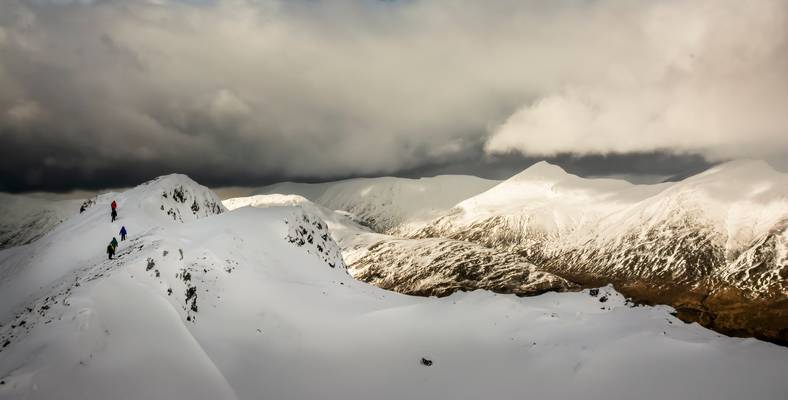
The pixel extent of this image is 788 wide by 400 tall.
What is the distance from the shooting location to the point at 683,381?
26734mm

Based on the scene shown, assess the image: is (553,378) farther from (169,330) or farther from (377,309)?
(169,330)

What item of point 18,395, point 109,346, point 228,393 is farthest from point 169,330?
point 18,395

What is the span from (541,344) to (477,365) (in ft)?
18.2

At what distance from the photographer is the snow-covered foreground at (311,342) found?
85.0 feet

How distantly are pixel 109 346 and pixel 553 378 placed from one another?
28.8 m

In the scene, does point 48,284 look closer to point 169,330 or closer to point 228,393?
point 169,330

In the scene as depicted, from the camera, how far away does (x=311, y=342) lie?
38.7 m

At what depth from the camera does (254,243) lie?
5434 centimetres

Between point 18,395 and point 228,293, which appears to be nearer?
point 18,395

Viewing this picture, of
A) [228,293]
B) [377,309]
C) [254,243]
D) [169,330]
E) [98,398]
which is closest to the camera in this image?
[98,398]

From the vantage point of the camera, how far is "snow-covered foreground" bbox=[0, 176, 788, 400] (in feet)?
85.0

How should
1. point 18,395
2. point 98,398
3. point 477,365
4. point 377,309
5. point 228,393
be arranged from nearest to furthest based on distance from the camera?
point 18,395 < point 98,398 < point 228,393 < point 477,365 < point 377,309

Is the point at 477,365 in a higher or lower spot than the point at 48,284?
lower

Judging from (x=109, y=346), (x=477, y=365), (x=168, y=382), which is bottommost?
(x=477, y=365)
